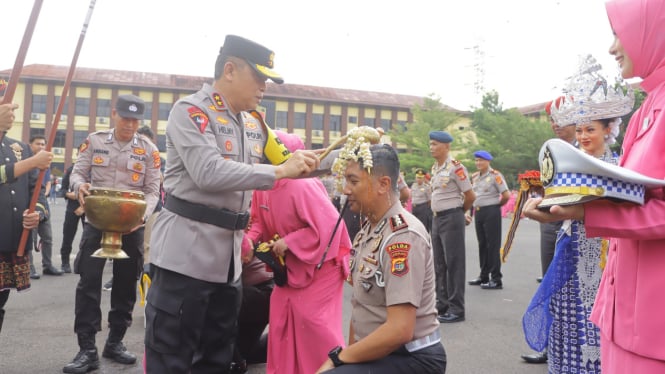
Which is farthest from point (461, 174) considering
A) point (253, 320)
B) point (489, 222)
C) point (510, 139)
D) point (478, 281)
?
point (510, 139)

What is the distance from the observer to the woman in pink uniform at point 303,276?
10.7 ft

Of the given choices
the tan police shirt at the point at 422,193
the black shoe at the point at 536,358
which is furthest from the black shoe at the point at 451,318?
the tan police shirt at the point at 422,193

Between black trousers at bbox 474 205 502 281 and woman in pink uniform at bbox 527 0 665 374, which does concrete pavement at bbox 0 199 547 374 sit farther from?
woman in pink uniform at bbox 527 0 665 374

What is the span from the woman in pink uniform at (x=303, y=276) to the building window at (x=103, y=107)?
45.2 m

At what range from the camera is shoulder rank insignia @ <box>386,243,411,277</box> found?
82.0 inches

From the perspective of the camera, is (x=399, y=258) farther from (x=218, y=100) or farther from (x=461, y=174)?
(x=461, y=174)

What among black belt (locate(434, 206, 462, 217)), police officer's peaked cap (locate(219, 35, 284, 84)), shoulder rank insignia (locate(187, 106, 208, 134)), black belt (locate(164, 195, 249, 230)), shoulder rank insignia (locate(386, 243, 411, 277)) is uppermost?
police officer's peaked cap (locate(219, 35, 284, 84))

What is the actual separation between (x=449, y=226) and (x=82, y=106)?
44595 mm

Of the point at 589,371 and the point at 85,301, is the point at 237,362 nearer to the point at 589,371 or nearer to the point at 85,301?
the point at 85,301

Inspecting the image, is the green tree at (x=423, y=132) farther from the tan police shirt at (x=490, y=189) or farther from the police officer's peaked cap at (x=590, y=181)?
the police officer's peaked cap at (x=590, y=181)

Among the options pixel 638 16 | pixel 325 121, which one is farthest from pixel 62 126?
pixel 638 16

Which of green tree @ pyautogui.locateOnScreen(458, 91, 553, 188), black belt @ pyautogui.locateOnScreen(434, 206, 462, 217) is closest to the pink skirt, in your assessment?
black belt @ pyautogui.locateOnScreen(434, 206, 462, 217)

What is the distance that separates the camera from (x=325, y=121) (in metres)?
49.3

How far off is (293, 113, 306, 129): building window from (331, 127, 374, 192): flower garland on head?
46319mm
